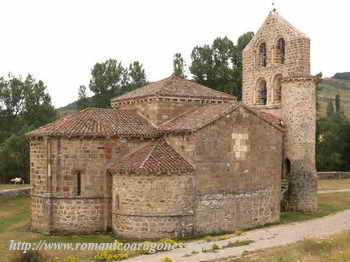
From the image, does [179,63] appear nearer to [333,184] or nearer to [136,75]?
A: [136,75]

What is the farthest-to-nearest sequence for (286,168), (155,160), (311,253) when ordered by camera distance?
(286,168)
(155,160)
(311,253)

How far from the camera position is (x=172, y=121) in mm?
20359

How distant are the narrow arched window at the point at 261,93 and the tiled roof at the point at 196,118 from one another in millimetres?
6431

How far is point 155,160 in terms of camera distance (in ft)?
58.2

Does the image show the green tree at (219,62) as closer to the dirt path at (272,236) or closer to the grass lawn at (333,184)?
the grass lawn at (333,184)

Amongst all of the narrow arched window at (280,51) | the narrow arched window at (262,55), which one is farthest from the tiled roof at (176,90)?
the narrow arched window at (262,55)

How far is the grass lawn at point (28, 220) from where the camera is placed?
16.4 metres

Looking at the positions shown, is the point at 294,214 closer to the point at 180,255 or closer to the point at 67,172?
the point at 180,255

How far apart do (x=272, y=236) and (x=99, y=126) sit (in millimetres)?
8471

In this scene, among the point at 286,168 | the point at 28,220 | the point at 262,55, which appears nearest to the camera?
the point at 28,220

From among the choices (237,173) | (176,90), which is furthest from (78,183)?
(237,173)

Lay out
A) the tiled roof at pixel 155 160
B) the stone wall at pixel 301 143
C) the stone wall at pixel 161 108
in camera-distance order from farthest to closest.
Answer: the stone wall at pixel 301 143 < the stone wall at pixel 161 108 < the tiled roof at pixel 155 160

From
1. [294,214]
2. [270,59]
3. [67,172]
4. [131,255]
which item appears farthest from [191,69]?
[131,255]

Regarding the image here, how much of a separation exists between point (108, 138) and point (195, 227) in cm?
519
